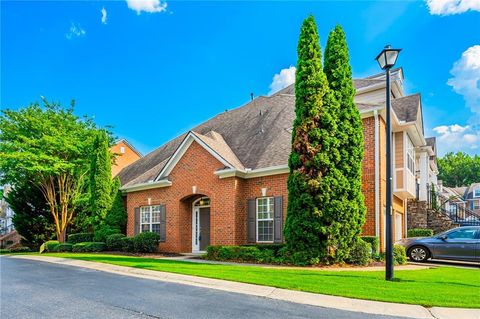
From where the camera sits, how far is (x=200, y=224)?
18469mm

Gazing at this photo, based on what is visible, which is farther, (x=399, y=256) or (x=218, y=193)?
(x=218, y=193)

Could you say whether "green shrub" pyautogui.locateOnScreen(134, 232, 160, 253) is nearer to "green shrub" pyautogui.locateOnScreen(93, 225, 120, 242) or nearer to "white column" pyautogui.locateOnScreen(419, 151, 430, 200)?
"green shrub" pyautogui.locateOnScreen(93, 225, 120, 242)

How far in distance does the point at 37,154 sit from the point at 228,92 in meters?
12.8

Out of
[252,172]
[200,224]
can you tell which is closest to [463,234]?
[252,172]

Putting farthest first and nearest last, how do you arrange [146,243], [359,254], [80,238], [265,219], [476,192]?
1. [476,192]
2. [80,238]
3. [146,243]
4. [265,219]
5. [359,254]

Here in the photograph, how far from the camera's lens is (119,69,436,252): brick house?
48.8 ft

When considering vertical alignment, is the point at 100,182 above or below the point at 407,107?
below

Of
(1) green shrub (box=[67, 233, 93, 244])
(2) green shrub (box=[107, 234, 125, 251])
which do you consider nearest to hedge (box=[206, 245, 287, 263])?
(2) green shrub (box=[107, 234, 125, 251])

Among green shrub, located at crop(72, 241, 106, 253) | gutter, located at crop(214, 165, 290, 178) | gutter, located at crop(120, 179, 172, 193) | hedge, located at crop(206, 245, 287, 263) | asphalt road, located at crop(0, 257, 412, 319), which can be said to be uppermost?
gutter, located at crop(214, 165, 290, 178)

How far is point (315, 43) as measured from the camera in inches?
542

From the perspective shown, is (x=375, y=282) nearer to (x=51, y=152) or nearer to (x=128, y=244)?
(x=128, y=244)

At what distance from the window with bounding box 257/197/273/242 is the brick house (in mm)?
43

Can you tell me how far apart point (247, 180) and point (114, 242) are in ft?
27.9

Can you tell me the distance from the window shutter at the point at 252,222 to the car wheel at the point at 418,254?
6.35m
